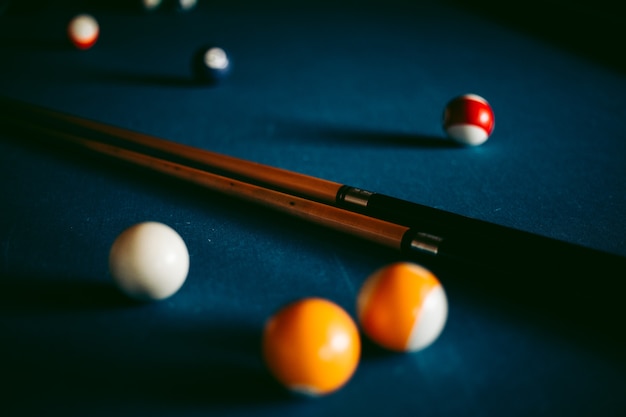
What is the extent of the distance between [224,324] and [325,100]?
1.81m

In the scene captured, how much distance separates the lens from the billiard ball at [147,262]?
1.48 metres

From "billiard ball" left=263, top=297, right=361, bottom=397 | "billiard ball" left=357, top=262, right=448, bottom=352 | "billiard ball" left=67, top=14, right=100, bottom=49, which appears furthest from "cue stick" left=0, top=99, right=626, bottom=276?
"billiard ball" left=67, top=14, right=100, bottom=49

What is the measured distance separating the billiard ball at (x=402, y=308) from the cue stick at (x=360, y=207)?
0.32 meters

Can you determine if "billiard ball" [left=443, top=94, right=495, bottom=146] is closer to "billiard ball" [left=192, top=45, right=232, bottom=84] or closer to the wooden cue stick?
the wooden cue stick

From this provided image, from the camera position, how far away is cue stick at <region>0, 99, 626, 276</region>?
1.56 meters

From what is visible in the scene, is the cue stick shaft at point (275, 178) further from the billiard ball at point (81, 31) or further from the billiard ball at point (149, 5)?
the billiard ball at point (149, 5)

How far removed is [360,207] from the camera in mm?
1963

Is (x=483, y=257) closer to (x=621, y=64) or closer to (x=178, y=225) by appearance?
(x=178, y=225)

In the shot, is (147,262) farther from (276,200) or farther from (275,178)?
(275,178)

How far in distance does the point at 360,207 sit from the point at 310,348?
841mm

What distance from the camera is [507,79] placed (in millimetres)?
3146

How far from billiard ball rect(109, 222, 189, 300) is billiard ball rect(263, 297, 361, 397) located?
0.39 m

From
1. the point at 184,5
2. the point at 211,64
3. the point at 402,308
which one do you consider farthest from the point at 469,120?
the point at 184,5

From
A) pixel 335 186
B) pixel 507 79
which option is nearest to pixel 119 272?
pixel 335 186
